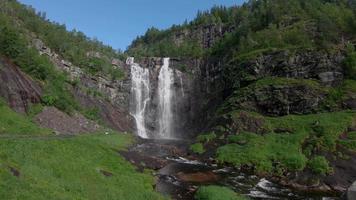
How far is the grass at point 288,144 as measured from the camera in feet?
138

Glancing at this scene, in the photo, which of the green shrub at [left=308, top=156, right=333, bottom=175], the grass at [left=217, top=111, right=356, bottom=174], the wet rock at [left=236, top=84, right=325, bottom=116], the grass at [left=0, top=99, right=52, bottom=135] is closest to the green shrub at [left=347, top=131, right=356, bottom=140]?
the grass at [left=217, top=111, right=356, bottom=174]

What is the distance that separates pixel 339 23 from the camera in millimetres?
79125

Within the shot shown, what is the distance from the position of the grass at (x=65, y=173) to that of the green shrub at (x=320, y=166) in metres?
17.7

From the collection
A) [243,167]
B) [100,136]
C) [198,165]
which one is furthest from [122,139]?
[243,167]

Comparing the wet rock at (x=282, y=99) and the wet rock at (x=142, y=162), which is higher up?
the wet rock at (x=282, y=99)

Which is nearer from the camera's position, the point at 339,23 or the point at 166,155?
the point at 166,155

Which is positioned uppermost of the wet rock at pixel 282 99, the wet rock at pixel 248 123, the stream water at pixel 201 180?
the wet rock at pixel 282 99

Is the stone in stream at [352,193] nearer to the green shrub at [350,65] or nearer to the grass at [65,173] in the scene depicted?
the grass at [65,173]

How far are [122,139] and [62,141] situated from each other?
73.9 ft

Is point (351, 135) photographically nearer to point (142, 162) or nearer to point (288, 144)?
point (288, 144)

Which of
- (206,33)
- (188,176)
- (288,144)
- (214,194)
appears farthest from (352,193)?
(206,33)

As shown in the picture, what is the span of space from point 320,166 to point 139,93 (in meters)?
58.7

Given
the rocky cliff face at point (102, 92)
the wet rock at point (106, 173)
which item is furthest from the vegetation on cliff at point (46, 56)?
the wet rock at point (106, 173)

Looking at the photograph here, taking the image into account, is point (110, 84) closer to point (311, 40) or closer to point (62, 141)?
point (311, 40)
